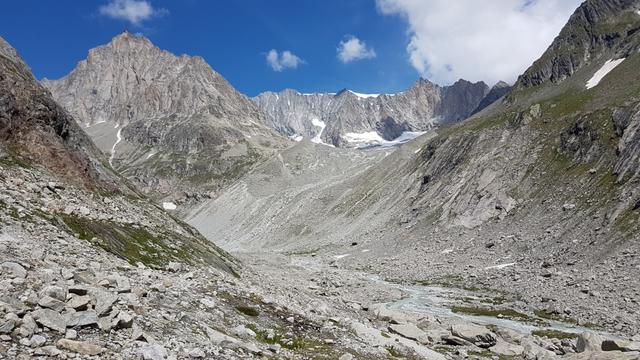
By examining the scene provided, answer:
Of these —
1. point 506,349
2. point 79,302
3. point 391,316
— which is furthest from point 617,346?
point 79,302

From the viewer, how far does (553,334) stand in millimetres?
43531

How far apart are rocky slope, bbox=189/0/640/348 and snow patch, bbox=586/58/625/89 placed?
0.78 metres

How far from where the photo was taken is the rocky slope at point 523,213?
64.1 meters

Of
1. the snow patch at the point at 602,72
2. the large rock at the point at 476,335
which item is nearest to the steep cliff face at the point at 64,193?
the large rock at the point at 476,335

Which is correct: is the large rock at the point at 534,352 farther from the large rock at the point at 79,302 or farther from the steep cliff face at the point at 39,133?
the steep cliff face at the point at 39,133

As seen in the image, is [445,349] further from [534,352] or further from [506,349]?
[534,352]

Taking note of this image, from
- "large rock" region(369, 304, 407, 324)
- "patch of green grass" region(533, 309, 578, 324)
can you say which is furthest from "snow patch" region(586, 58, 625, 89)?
"large rock" region(369, 304, 407, 324)

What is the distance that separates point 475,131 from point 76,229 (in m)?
146

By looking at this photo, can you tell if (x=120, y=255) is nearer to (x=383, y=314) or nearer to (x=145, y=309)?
(x=145, y=309)

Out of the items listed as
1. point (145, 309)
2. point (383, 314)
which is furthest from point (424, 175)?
point (145, 309)

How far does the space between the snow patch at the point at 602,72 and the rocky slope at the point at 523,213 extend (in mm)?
776

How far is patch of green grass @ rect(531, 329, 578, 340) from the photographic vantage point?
139 ft

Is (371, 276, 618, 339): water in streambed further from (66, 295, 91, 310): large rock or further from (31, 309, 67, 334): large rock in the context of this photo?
(31, 309, 67, 334): large rock

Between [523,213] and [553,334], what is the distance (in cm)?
6621
